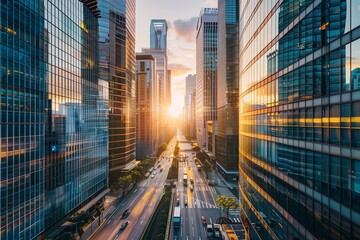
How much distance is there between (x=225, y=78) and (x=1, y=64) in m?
76.1

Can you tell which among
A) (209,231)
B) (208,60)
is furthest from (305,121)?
(208,60)

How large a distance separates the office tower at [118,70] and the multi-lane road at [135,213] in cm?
1198

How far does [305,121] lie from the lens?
71.7 ft

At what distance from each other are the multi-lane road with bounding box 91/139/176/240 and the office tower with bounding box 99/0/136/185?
39.3ft

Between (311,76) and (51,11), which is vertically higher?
(51,11)

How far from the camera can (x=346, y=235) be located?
52.6ft

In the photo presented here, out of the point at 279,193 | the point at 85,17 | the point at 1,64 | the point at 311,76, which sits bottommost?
the point at 279,193

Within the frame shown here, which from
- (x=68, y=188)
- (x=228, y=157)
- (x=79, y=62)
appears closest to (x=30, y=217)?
(x=68, y=188)

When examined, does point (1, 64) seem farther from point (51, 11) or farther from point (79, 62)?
point (79, 62)

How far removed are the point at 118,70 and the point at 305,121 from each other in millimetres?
74399

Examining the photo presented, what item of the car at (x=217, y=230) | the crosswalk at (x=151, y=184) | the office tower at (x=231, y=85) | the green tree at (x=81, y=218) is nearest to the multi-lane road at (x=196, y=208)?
the car at (x=217, y=230)

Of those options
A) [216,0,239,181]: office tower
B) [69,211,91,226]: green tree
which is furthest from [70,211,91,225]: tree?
Result: [216,0,239,181]: office tower

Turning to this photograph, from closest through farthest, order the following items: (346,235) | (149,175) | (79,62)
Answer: (346,235)
(79,62)
(149,175)

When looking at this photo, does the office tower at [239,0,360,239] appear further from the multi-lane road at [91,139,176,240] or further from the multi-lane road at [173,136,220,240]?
the multi-lane road at [91,139,176,240]
